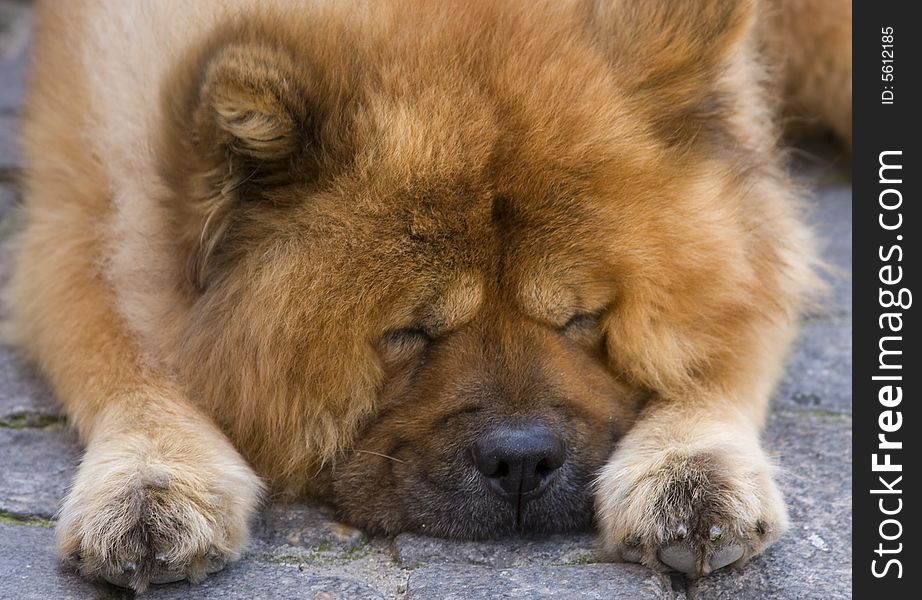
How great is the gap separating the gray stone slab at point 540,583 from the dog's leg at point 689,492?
7 centimetres

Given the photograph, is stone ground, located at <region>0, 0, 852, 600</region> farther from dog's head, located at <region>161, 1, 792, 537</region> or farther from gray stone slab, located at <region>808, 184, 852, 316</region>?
gray stone slab, located at <region>808, 184, 852, 316</region>

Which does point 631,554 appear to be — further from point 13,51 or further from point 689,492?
point 13,51

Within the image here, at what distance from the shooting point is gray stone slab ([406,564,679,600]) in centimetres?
235

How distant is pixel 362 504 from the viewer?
105 inches

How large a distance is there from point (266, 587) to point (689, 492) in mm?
976

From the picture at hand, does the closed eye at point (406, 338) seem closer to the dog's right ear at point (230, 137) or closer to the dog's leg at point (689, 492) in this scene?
the dog's right ear at point (230, 137)

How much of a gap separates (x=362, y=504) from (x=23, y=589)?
2.55 feet

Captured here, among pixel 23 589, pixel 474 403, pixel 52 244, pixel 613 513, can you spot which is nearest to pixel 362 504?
pixel 474 403

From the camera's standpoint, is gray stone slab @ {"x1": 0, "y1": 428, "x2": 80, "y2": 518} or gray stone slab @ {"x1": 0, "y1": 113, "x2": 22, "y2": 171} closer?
gray stone slab @ {"x1": 0, "y1": 428, "x2": 80, "y2": 518}

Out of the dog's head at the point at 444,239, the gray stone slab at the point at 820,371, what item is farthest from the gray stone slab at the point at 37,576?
the gray stone slab at the point at 820,371

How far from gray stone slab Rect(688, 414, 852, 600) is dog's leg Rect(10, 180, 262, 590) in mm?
1105

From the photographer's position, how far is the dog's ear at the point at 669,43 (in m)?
2.71

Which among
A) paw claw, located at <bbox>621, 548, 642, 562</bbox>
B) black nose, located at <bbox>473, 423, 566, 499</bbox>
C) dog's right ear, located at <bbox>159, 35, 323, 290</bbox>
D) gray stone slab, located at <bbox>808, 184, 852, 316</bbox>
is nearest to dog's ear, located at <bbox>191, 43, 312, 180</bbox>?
dog's right ear, located at <bbox>159, 35, 323, 290</bbox>

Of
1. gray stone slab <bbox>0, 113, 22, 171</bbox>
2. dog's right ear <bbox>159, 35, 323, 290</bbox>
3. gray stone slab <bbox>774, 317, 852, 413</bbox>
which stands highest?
gray stone slab <bbox>0, 113, 22, 171</bbox>
